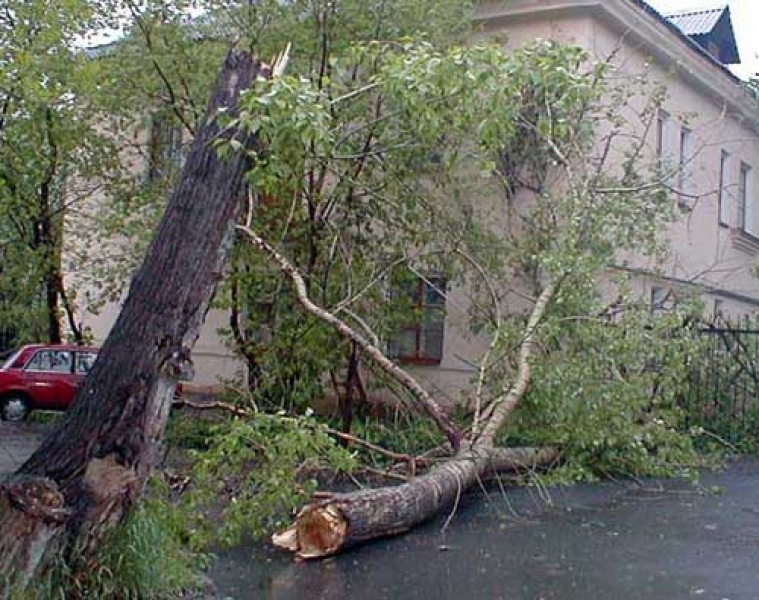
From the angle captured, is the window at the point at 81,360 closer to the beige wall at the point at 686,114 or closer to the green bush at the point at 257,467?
the beige wall at the point at 686,114

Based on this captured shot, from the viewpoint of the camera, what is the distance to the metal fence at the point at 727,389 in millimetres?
15742

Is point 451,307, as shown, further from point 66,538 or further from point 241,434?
point 66,538

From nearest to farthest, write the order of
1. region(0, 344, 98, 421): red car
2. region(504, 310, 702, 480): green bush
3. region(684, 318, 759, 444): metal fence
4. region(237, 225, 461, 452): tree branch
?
region(237, 225, 461, 452): tree branch → region(504, 310, 702, 480): green bush → region(684, 318, 759, 444): metal fence → region(0, 344, 98, 421): red car

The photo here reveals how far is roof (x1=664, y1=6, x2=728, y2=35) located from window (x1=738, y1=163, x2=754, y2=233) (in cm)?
287

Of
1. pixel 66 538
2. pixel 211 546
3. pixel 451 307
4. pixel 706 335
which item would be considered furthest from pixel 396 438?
pixel 66 538

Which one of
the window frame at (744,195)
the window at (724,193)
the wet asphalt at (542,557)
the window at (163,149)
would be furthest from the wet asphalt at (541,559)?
the window frame at (744,195)

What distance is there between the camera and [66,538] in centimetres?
539

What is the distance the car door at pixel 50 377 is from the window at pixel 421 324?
18.5 ft

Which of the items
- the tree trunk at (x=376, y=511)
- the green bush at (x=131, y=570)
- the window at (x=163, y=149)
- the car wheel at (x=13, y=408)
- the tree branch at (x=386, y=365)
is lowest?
the car wheel at (x=13, y=408)

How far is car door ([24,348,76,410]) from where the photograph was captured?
714 inches

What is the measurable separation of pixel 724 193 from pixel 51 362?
13.0 metres

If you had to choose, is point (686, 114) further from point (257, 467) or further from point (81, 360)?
point (257, 467)

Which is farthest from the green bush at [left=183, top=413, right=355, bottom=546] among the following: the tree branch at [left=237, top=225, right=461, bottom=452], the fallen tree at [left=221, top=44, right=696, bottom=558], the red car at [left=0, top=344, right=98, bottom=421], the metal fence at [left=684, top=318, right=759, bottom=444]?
the red car at [left=0, top=344, right=98, bottom=421]

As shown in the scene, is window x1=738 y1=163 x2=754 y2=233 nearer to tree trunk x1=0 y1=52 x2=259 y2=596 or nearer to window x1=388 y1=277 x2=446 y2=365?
window x1=388 y1=277 x2=446 y2=365
